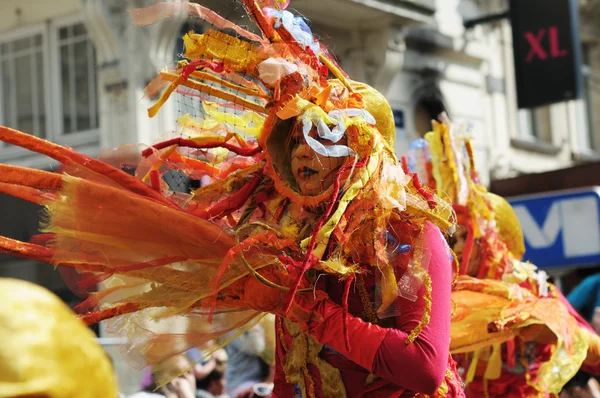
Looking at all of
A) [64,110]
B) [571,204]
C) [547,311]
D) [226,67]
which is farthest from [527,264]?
[64,110]

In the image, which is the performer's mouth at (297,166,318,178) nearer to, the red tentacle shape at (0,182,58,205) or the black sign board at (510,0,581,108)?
the red tentacle shape at (0,182,58,205)

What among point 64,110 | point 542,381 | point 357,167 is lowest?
point 542,381

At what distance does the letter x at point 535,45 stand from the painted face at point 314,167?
33.7 ft

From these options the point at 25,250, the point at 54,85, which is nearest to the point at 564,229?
the point at 54,85

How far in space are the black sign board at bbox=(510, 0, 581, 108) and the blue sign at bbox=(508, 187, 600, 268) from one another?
365cm

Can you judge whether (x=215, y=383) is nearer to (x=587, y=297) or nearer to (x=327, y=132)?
(x=587, y=297)

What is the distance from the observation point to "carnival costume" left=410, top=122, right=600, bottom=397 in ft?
11.8

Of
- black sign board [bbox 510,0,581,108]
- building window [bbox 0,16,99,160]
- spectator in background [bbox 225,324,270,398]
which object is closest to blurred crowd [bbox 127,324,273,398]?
spectator in background [bbox 225,324,270,398]

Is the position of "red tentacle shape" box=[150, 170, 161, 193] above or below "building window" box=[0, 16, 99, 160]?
below

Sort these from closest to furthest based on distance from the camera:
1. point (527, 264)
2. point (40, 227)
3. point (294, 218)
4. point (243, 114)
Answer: point (40, 227)
point (294, 218)
point (243, 114)
point (527, 264)

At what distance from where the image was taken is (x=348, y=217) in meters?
2.47

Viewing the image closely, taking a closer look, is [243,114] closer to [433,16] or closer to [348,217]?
[348,217]

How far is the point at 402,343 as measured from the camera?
Result: 233 centimetres

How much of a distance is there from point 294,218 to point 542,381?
1.72m
